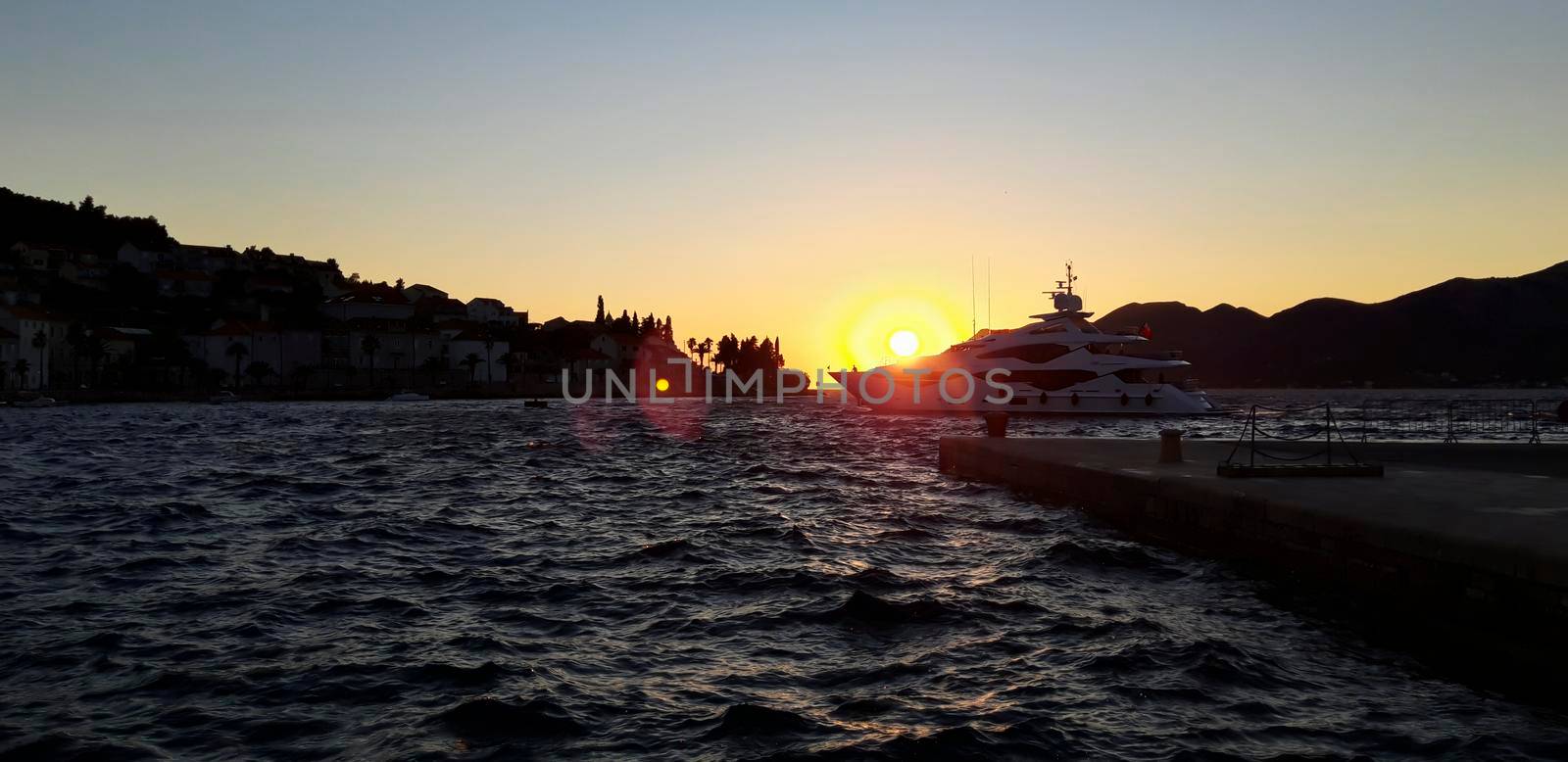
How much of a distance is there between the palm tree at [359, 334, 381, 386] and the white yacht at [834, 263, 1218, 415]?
88.2m

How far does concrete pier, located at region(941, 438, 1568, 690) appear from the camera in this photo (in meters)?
9.36

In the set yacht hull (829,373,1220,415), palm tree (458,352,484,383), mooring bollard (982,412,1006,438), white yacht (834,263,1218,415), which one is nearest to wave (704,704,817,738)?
mooring bollard (982,412,1006,438)

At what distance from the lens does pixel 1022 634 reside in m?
11.1

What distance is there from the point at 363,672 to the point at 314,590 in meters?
4.39

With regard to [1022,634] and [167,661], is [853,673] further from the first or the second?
[167,661]

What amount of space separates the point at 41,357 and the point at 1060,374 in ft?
366

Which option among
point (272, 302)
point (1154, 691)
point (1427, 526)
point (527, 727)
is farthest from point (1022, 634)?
point (272, 302)

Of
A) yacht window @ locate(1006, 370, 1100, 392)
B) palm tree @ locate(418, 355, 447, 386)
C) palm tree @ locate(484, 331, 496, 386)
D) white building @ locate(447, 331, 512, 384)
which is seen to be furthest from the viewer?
palm tree @ locate(484, 331, 496, 386)

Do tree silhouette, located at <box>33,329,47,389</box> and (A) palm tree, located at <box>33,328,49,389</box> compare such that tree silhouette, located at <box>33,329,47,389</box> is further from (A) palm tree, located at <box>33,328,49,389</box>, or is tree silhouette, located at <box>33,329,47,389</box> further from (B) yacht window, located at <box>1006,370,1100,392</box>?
(B) yacht window, located at <box>1006,370,1100,392</box>

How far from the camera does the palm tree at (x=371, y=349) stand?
134500 millimetres

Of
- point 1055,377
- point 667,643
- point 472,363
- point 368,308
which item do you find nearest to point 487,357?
point 472,363

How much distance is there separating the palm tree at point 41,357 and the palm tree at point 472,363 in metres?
50.0

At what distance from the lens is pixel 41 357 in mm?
107188

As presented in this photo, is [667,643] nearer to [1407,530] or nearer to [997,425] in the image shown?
[1407,530]
